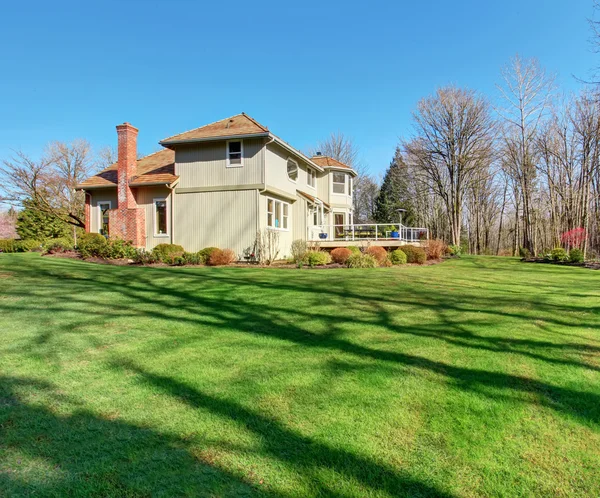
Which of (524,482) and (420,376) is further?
(420,376)

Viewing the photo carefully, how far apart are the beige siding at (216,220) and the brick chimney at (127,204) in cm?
175

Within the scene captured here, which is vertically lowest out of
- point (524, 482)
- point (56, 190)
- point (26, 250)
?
point (524, 482)

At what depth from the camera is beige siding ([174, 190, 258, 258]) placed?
16.3 m

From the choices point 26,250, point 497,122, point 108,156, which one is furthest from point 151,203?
point 108,156

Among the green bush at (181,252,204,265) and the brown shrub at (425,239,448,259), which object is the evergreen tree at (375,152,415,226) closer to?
the brown shrub at (425,239,448,259)

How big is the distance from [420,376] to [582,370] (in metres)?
1.63

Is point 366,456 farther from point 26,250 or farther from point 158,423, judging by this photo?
point 26,250

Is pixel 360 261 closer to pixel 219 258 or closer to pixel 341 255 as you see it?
pixel 341 255

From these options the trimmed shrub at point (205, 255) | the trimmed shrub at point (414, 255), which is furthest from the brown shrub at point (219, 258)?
the trimmed shrub at point (414, 255)

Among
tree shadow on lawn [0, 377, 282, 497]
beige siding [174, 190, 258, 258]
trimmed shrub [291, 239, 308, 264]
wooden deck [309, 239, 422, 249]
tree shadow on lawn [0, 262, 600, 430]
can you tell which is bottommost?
tree shadow on lawn [0, 377, 282, 497]

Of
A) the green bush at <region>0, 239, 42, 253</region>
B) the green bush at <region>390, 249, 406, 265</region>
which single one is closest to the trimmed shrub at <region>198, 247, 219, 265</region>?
the green bush at <region>390, 249, 406, 265</region>

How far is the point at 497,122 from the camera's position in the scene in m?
27.9

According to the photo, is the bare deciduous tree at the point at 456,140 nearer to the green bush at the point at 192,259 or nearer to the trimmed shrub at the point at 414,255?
the trimmed shrub at the point at 414,255

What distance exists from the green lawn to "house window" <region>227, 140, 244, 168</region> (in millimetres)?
11521
